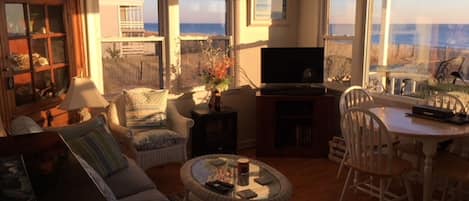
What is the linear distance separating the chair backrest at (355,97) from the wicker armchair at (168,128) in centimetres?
A: 150

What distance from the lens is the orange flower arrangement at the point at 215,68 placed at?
443cm

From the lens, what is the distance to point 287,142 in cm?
479

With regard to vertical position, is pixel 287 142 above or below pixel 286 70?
below

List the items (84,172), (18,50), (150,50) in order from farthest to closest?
1. (150,50)
2. (18,50)
3. (84,172)

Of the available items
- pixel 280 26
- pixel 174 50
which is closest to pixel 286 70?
pixel 280 26

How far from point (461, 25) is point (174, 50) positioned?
2820mm

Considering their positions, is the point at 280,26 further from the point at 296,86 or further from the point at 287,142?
the point at 287,142

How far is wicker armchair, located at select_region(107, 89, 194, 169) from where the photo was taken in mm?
3586

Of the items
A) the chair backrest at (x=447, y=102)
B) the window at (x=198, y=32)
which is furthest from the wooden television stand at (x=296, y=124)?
the chair backrest at (x=447, y=102)

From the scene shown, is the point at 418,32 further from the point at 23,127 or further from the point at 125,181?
the point at 23,127

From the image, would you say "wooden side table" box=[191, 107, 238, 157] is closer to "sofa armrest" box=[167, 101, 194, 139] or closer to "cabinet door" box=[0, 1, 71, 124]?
"sofa armrest" box=[167, 101, 194, 139]

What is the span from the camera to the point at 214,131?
14.6 feet

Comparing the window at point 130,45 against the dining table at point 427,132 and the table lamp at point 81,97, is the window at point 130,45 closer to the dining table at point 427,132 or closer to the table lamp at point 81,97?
the table lamp at point 81,97

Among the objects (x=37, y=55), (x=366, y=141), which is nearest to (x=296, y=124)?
(x=366, y=141)
